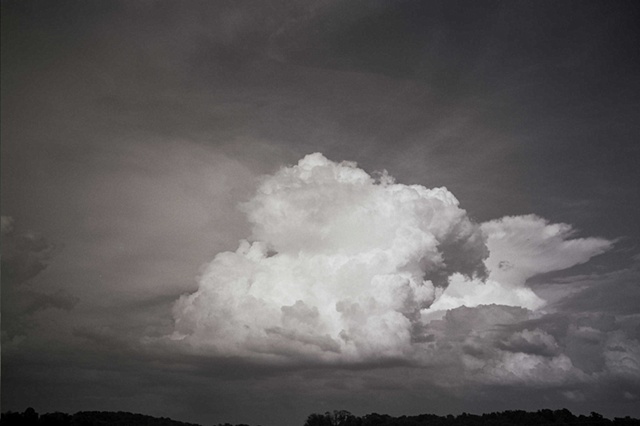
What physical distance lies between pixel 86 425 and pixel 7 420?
93.6 feet

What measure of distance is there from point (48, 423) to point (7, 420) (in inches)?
596

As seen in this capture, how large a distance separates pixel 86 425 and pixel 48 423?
13.8 m

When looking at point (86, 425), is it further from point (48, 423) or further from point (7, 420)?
point (7, 420)

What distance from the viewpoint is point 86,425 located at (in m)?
200

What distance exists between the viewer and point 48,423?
194 m

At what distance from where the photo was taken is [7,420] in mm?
192750

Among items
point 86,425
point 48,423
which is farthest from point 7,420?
point 86,425
